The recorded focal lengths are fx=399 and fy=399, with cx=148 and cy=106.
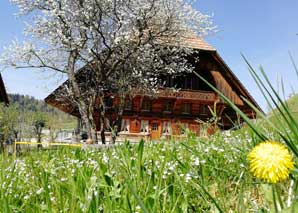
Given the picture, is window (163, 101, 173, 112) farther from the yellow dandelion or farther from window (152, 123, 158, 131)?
the yellow dandelion

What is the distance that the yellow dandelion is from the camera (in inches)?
20.2

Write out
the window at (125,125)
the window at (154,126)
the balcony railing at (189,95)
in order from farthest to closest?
the window at (154,126) → the window at (125,125) → the balcony railing at (189,95)

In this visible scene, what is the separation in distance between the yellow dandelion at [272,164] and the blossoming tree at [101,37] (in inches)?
702

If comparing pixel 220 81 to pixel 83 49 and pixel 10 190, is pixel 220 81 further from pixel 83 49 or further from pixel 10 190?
pixel 10 190

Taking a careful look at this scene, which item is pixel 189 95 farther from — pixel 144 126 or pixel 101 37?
pixel 101 37

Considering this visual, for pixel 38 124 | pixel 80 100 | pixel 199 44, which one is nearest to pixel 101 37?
pixel 80 100

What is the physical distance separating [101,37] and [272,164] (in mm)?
19362

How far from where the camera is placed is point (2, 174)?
2.04 metres

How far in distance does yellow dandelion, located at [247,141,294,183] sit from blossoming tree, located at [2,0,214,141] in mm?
17839

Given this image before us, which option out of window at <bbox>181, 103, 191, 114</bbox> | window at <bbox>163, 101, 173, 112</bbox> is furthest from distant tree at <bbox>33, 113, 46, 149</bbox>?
window at <bbox>181, 103, 191, 114</bbox>

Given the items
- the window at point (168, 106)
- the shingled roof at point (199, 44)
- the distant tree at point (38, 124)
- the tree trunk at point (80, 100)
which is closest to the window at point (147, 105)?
the window at point (168, 106)

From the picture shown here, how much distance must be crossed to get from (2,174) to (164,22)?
18860 mm

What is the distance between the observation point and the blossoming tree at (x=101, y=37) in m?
19.0

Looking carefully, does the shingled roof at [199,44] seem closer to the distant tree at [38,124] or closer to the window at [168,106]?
the window at [168,106]
